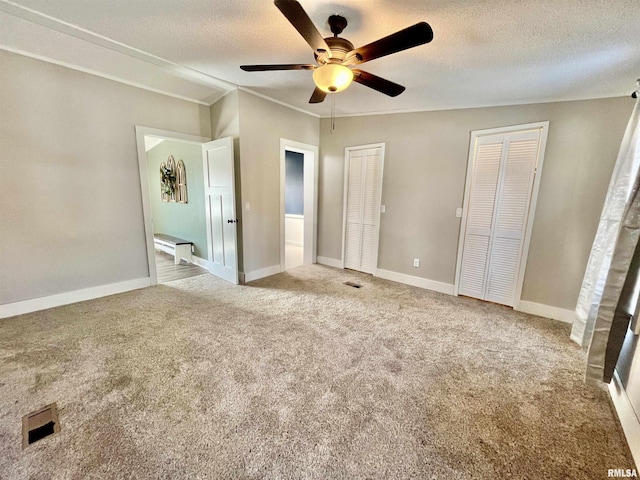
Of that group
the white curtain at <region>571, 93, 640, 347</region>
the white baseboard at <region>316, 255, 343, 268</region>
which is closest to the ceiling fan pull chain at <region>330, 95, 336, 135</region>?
the white baseboard at <region>316, 255, 343, 268</region>

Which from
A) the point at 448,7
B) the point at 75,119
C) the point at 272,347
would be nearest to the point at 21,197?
the point at 75,119

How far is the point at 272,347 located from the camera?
224cm

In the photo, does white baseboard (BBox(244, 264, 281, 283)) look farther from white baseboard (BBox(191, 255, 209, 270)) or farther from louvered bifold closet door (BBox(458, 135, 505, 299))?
louvered bifold closet door (BBox(458, 135, 505, 299))

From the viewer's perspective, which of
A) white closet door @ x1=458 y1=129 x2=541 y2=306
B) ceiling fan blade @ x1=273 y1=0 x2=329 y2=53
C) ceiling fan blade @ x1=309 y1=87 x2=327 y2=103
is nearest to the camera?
ceiling fan blade @ x1=273 y1=0 x2=329 y2=53

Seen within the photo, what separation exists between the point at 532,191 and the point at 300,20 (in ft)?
9.93

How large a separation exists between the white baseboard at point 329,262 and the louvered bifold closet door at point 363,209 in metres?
0.23

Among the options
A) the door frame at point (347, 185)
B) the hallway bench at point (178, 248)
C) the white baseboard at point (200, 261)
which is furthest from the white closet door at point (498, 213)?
the hallway bench at point (178, 248)

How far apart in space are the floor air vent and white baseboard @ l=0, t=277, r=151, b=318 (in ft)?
5.93

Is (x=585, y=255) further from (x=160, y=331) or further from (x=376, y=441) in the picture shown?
(x=160, y=331)

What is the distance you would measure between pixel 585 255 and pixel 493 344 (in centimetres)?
151

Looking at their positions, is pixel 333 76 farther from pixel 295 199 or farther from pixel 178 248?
pixel 295 199

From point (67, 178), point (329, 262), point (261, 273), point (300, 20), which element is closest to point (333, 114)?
point (329, 262)

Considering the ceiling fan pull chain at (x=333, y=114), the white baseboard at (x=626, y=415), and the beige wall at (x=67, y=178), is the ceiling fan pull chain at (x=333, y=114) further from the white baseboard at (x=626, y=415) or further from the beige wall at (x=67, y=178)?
the white baseboard at (x=626, y=415)

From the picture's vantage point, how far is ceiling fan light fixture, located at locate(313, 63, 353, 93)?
5.74ft
